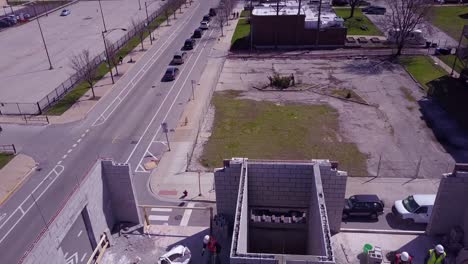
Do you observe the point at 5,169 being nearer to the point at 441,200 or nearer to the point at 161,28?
the point at 441,200

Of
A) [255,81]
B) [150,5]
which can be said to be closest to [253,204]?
[255,81]

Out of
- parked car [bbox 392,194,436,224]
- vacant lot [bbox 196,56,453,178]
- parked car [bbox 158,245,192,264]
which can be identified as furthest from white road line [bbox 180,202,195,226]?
parked car [bbox 392,194,436,224]

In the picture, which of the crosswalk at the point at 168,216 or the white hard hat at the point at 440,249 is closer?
the white hard hat at the point at 440,249

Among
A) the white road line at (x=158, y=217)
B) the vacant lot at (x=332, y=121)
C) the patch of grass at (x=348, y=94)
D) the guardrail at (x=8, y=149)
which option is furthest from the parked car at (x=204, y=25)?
the white road line at (x=158, y=217)

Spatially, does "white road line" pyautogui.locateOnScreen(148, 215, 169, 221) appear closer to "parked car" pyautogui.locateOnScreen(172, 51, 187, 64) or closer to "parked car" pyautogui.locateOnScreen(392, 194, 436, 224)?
"parked car" pyautogui.locateOnScreen(392, 194, 436, 224)

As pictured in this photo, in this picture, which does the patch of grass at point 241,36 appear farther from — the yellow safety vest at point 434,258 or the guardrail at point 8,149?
the yellow safety vest at point 434,258

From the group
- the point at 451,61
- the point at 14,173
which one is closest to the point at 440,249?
the point at 14,173
